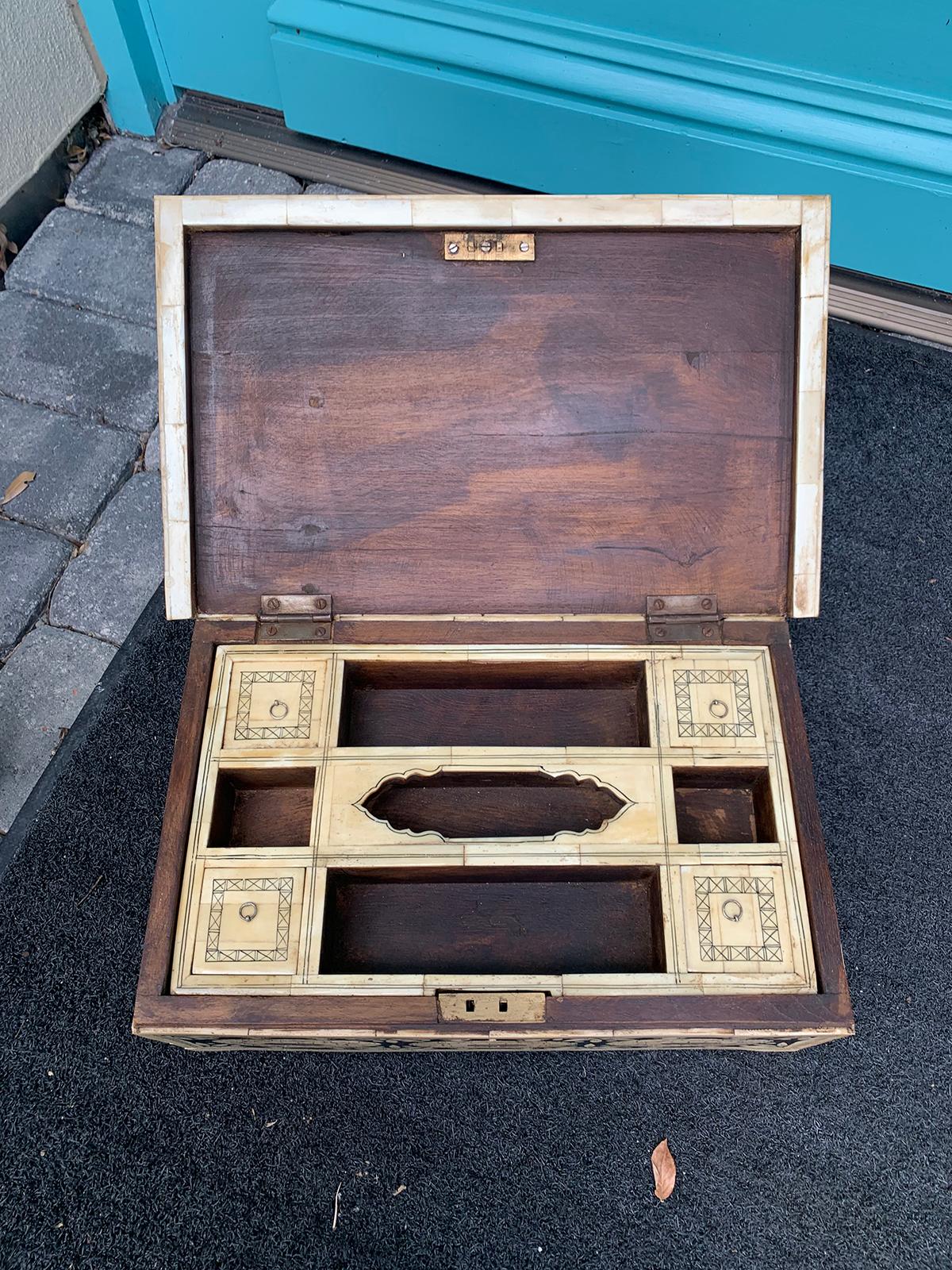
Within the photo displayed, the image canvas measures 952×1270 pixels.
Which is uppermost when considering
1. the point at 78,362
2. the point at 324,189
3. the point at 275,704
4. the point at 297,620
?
the point at 324,189

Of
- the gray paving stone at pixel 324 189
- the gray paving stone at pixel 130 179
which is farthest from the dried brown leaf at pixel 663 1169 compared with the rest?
the gray paving stone at pixel 130 179

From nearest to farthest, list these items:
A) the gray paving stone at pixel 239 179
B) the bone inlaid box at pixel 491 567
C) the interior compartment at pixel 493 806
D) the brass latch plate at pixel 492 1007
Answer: the brass latch plate at pixel 492 1007 → the bone inlaid box at pixel 491 567 → the interior compartment at pixel 493 806 → the gray paving stone at pixel 239 179

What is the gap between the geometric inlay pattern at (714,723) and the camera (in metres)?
1.43

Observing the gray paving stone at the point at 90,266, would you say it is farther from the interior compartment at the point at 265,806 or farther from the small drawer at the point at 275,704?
the interior compartment at the point at 265,806

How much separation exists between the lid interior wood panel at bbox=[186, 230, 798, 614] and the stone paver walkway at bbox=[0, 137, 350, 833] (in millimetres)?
817

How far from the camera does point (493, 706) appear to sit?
1586 mm

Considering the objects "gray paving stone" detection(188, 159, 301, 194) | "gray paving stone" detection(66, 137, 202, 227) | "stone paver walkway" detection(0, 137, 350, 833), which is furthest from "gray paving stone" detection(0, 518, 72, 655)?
"gray paving stone" detection(188, 159, 301, 194)

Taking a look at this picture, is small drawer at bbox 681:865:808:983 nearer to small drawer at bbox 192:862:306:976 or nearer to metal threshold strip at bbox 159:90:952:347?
small drawer at bbox 192:862:306:976

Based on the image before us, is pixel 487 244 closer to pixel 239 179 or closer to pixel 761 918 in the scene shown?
pixel 761 918

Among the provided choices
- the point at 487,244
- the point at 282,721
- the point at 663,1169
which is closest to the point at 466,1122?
the point at 663,1169

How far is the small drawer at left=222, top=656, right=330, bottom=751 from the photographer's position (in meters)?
1.43

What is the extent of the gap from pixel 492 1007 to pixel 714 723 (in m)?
0.57

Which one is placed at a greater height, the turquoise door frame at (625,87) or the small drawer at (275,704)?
the turquoise door frame at (625,87)

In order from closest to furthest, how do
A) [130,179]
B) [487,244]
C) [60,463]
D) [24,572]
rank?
[487,244] → [24,572] → [60,463] → [130,179]
